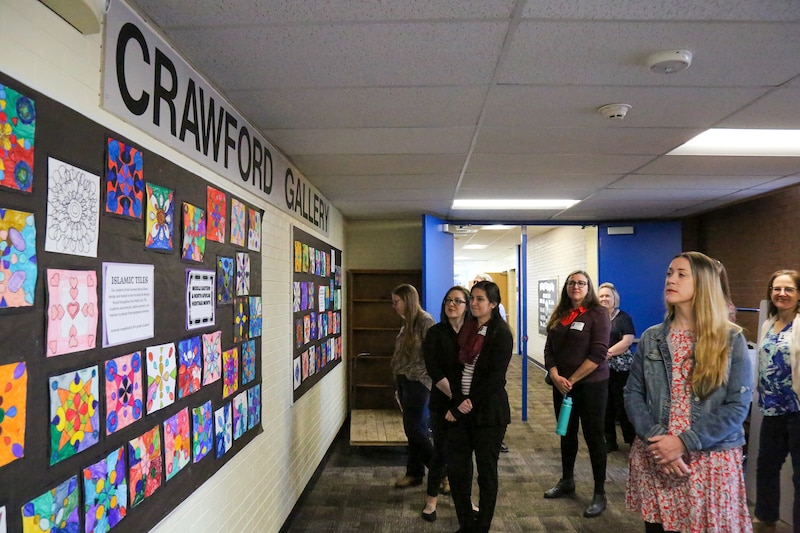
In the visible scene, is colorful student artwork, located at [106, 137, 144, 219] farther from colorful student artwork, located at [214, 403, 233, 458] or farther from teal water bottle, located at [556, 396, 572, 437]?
teal water bottle, located at [556, 396, 572, 437]

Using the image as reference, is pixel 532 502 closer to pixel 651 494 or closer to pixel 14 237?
pixel 651 494

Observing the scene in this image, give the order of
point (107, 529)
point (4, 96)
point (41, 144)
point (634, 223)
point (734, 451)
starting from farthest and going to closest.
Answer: point (634, 223), point (734, 451), point (107, 529), point (41, 144), point (4, 96)

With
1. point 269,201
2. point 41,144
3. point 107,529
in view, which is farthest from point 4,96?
point 269,201

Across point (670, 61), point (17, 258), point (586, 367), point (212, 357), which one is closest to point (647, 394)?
point (670, 61)

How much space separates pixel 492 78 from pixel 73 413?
6.01 feet

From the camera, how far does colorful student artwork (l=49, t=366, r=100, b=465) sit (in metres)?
1.22

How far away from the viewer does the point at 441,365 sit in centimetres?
321

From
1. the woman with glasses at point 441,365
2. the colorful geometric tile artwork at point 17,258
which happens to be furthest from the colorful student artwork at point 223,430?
the woman with glasses at point 441,365

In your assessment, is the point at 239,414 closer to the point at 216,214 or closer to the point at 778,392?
the point at 216,214

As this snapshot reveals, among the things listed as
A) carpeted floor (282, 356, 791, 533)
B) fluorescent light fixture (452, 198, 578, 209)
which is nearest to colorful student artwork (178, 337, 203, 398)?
carpeted floor (282, 356, 791, 533)

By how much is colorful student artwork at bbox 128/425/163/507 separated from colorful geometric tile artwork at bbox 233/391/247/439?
675 millimetres

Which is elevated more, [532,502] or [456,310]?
[456,310]

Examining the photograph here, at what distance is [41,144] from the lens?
1179 millimetres

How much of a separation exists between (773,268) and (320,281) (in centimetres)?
432
